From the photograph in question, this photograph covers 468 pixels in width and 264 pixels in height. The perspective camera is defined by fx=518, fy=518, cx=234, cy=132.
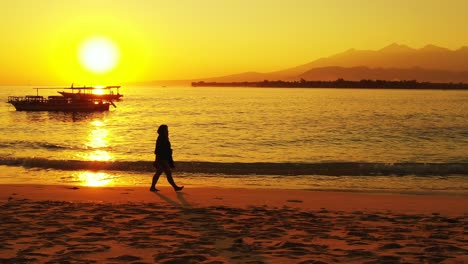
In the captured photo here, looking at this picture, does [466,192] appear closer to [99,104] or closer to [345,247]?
[345,247]

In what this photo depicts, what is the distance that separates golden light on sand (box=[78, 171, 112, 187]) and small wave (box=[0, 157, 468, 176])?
1846 millimetres

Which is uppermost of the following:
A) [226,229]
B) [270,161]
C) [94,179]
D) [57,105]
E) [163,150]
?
[163,150]

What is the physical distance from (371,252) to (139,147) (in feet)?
88.8

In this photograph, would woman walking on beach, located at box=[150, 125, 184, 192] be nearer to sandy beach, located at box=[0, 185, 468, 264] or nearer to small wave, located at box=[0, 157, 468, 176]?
sandy beach, located at box=[0, 185, 468, 264]

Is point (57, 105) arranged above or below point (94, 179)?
above

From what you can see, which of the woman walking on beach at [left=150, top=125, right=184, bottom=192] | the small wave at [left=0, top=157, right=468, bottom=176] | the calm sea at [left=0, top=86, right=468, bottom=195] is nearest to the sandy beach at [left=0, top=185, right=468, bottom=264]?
the woman walking on beach at [left=150, top=125, right=184, bottom=192]

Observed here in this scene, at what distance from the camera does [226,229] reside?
8625mm

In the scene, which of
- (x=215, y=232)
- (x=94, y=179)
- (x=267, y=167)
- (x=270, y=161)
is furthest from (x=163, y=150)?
(x=270, y=161)

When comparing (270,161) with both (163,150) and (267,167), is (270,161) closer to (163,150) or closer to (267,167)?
(267,167)

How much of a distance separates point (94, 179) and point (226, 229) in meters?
11.0

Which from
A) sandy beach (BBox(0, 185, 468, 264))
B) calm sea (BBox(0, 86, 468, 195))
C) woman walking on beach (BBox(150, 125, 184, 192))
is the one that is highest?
woman walking on beach (BBox(150, 125, 184, 192))

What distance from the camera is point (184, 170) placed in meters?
21.5

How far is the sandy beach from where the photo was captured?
6918mm

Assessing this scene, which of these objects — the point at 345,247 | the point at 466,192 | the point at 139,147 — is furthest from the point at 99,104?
the point at 345,247
